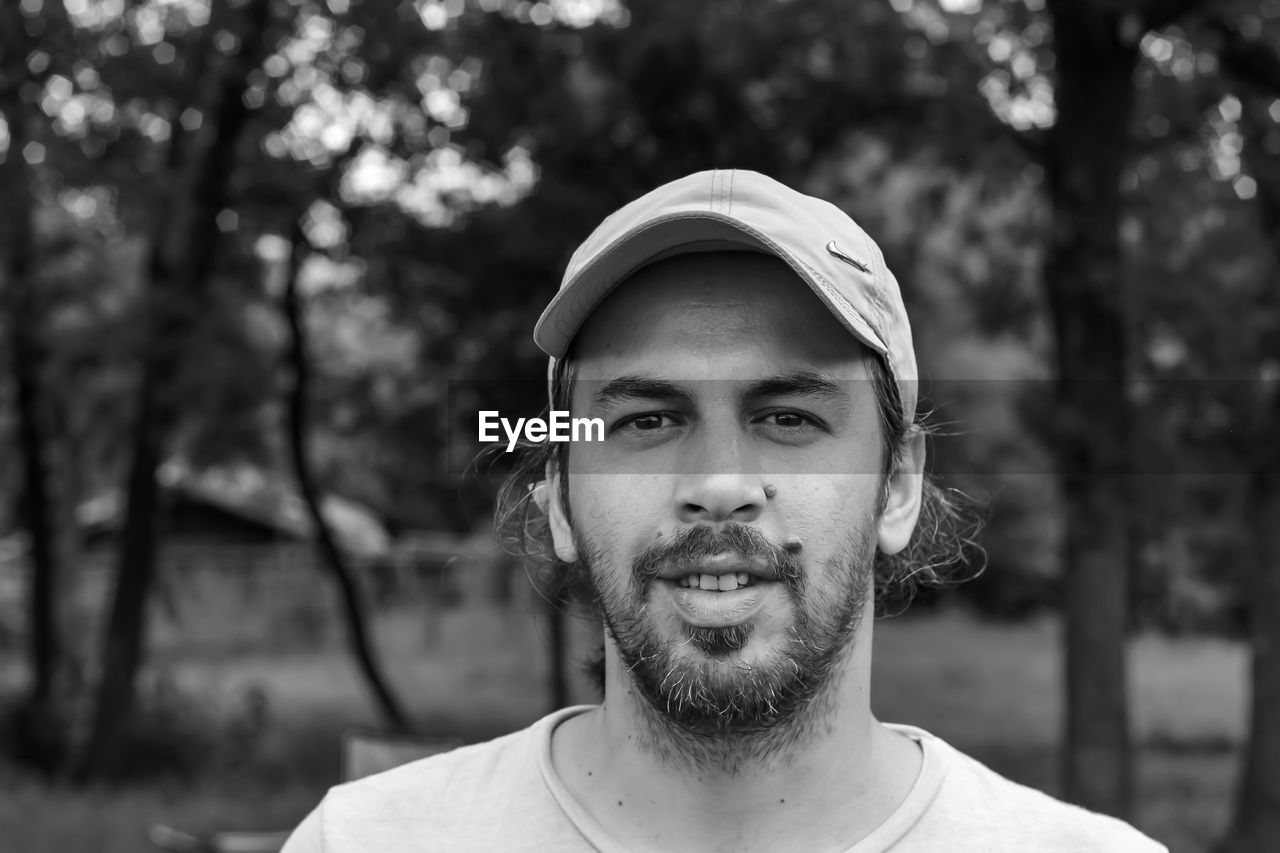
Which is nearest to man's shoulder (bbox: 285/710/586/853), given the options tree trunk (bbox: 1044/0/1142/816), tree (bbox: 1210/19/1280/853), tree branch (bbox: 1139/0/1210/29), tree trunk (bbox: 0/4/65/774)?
tree trunk (bbox: 1044/0/1142/816)

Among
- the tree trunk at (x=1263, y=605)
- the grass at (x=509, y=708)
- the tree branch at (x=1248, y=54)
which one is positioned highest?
the tree branch at (x=1248, y=54)

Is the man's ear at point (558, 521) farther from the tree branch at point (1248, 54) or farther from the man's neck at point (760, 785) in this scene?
the tree branch at point (1248, 54)

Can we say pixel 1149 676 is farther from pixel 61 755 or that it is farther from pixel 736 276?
pixel 736 276

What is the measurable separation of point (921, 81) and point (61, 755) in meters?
7.96

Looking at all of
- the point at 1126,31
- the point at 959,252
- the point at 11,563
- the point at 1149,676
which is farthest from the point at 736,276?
the point at 11,563

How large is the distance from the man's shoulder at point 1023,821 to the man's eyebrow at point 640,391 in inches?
21.4

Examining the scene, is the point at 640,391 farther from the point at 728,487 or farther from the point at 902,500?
the point at 902,500

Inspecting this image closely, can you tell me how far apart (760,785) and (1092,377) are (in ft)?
19.6

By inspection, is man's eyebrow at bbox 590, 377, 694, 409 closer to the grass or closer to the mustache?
the mustache

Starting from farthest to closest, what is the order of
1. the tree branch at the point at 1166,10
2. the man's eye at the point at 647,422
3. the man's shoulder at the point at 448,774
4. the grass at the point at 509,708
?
the grass at the point at 509,708 < the tree branch at the point at 1166,10 < the man's shoulder at the point at 448,774 < the man's eye at the point at 647,422

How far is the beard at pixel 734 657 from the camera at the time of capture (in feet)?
4.78

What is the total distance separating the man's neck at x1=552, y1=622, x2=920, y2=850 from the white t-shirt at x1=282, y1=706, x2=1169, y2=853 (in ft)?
0.11

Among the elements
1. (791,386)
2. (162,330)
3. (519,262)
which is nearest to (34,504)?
(162,330)

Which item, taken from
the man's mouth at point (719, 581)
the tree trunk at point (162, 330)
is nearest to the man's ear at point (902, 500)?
the man's mouth at point (719, 581)
